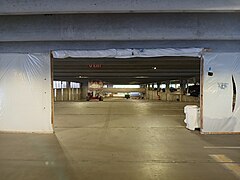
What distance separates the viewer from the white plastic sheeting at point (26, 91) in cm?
522

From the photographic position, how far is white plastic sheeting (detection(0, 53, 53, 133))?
5219 millimetres

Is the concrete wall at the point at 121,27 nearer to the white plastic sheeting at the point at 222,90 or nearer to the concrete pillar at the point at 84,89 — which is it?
the white plastic sheeting at the point at 222,90

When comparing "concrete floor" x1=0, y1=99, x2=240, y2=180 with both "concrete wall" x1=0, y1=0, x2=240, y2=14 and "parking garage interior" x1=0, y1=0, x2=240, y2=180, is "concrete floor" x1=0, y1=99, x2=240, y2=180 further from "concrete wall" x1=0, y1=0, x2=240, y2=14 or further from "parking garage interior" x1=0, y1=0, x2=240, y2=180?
"concrete wall" x1=0, y1=0, x2=240, y2=14

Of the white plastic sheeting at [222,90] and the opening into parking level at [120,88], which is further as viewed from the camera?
the opening into parking level at [120,88]

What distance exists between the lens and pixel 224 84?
5.18 m

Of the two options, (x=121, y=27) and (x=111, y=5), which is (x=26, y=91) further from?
(x=111, y=5)

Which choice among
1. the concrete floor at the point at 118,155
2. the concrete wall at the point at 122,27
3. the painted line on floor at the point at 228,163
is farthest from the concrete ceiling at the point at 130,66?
the painted line on floor at the point at 228,163

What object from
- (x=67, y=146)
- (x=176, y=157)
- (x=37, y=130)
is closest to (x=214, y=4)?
(x=176, y=157)

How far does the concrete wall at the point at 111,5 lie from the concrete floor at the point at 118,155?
208 cm

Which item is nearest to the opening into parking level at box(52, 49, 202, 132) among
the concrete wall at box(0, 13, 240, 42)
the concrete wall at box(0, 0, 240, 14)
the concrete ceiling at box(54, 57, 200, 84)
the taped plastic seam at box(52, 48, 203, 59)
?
the concrete ceiling at box(54, 57, 200, 84)

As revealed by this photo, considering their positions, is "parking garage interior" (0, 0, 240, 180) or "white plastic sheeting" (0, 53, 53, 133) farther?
"white plastic sheeting" (0, 53, 53, 133)

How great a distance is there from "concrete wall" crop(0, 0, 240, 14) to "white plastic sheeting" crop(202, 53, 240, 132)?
2.43 meters

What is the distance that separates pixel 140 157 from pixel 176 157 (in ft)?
1.83

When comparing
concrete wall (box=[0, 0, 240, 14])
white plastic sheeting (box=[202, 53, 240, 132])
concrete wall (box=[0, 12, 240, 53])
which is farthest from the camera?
white plastic sheeting (box=[202, 53, 240, 132])
